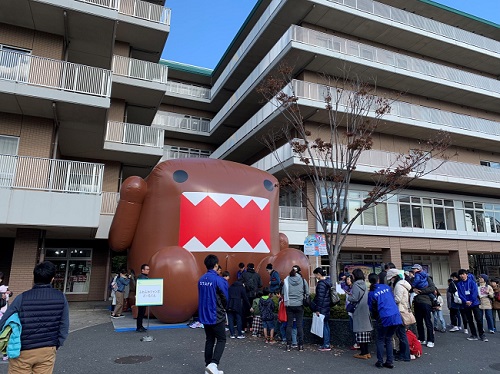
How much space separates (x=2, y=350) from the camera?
362cm

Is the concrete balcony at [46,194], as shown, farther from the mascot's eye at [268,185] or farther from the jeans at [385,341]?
the jeans at [385,341]

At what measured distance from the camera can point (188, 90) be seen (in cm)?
3091

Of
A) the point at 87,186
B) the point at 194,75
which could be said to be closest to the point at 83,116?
the point at 87,186

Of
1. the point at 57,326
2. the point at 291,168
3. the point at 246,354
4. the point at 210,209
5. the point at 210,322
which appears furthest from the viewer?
the point at 291,168

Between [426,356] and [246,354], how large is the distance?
366 centimetres

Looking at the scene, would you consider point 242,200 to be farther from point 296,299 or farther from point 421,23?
point 421,23

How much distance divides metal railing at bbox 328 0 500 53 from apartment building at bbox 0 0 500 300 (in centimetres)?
9

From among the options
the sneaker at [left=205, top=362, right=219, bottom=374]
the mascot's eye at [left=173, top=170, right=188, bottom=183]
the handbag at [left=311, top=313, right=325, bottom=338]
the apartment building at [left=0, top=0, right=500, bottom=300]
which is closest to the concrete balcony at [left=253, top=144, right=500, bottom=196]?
the apartment building at [left=0, top=0, right=500, bottom=300]

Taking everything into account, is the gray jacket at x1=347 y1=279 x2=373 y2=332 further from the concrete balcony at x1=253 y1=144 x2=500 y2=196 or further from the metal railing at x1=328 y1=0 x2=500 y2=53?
the metal railing at x1=328 y1=0 x2=500 y2=53

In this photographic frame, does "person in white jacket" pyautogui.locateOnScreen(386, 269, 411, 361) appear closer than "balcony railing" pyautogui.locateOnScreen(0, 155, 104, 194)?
Yes

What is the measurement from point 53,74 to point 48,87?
2.09 feet

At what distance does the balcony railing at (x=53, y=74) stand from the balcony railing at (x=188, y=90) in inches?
647

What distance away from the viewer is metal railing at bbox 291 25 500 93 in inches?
792

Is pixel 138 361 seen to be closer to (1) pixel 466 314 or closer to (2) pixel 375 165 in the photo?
(1) pixel 466 314
